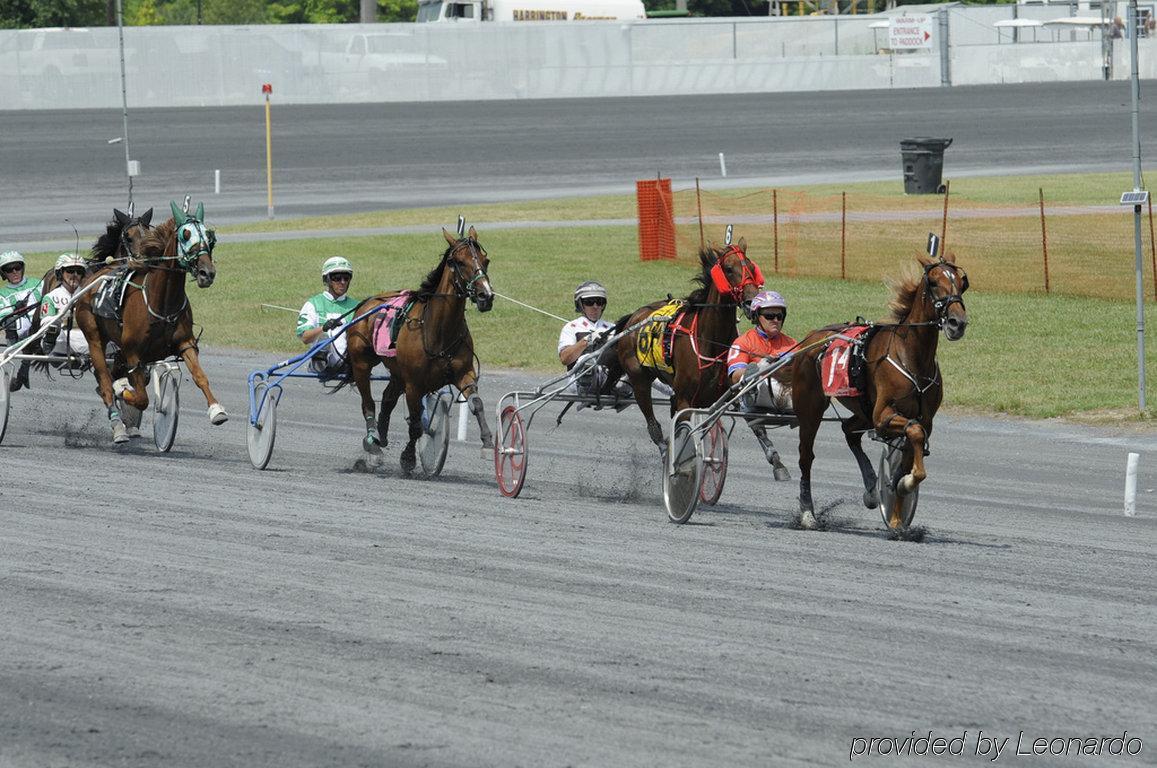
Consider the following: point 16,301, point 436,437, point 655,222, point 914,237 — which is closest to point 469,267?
point 436,437

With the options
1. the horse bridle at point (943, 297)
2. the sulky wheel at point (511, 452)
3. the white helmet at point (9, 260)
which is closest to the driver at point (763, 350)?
the horse bridle at point (943, 297)

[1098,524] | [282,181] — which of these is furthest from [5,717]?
[282,181]

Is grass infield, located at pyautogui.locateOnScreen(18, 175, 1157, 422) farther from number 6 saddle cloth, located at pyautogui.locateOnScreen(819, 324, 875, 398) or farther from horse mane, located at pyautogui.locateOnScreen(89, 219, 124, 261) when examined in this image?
horse mane, located at pyautogui.locateOnScreen(89, 219, 124, 261)

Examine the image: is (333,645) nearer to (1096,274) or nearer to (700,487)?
(700,487)

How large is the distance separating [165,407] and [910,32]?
51119mm

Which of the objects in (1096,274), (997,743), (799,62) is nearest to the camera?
(997,743)

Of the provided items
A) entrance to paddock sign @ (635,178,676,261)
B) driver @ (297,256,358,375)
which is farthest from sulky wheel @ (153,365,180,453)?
entrance to paddock sign @ (635,178,676,261)

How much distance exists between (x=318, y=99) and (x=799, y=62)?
16.6 m

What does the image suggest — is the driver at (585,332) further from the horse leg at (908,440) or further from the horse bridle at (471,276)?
the horse leg at (908,440)

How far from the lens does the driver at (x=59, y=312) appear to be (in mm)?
15828

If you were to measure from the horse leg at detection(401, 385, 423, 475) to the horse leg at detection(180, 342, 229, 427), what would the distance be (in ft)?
4.51

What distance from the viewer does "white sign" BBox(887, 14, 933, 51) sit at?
6184 cm

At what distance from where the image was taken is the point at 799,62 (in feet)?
200

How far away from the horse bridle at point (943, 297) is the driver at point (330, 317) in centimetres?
520
